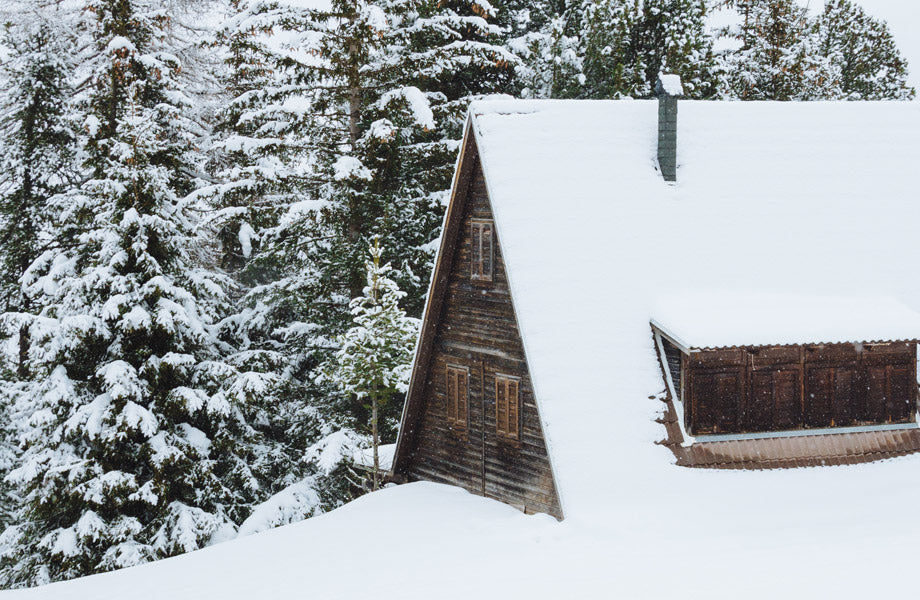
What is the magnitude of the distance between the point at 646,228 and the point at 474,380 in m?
4.36

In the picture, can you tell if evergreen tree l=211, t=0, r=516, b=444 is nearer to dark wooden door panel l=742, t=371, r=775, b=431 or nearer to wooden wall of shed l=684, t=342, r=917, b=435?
wooden wall of shed l=684, t=342, r=917, b=435

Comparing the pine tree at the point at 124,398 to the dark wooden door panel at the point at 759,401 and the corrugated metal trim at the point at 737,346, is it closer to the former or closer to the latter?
the corrugated metal trim at the point at 737,346

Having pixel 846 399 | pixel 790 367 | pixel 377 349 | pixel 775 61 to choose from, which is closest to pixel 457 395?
pixel 377 349

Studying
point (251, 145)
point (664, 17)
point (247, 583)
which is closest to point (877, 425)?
point (247, 583)

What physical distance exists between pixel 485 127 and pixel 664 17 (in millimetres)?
15116

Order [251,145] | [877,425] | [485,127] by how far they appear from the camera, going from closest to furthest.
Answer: [877,425] < [485,127] < [251,145]

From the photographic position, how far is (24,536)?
17719mm

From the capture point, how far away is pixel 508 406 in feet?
45.8

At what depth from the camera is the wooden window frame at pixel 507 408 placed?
1374 centimetres

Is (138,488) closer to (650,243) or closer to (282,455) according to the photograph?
(282,455)

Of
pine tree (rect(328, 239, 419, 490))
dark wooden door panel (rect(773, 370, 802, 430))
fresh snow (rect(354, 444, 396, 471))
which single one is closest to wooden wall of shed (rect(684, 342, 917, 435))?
dark wooden door panel (rect(773, 370, 802, 430))

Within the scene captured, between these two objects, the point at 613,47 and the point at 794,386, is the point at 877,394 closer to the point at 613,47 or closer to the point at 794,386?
the point at 794,386

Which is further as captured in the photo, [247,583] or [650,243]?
[650,243]

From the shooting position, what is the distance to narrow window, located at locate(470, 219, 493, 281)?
46.7ft
